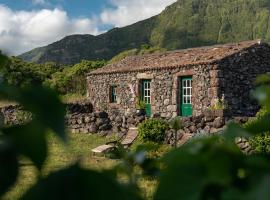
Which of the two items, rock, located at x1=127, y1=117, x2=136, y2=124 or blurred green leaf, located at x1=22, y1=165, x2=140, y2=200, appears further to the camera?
rock, located at x1=127, y1=117, x2=136, y2=124

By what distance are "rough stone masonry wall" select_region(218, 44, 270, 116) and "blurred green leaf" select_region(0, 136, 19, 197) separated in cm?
1591

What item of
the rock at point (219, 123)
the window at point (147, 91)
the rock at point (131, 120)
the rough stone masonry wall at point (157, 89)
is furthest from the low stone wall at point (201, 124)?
the window at point (147, 91)

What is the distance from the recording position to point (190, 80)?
17781mm

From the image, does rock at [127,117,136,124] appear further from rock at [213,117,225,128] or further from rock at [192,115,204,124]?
Result: rock at [213,117,225,128]

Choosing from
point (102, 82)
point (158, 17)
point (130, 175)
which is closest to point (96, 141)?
point (102, 82)

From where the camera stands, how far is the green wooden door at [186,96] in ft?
58.3

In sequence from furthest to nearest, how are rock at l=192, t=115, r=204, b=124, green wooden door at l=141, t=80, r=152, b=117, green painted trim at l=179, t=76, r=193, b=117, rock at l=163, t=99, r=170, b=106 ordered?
green wooden door at l=141, t=80, r=152, b=117, rock at l=163, t=99, r=170, b=106, green painted trim at l=179, t=76, r=193, b=117, rock at l=192, t=115, r=204, b=124

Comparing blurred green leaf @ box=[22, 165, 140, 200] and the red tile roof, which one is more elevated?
the red tile roof

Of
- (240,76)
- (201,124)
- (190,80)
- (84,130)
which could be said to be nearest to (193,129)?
(201,124)

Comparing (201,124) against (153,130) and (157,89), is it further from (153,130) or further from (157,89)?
(157,89)

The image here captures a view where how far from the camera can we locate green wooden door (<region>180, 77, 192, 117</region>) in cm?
1778

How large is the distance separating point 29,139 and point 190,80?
1747cm

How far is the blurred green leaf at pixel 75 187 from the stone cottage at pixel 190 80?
591 inches

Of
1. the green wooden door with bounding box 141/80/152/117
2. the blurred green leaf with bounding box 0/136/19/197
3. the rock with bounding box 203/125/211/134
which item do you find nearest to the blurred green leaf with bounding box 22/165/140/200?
the blurred green leaf with bounding box 0/136/19/197
